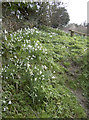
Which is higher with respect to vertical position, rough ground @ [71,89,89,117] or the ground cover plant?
the ground cover plant

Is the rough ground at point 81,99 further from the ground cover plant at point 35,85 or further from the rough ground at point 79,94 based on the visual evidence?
the ground cover plant at point 35,85

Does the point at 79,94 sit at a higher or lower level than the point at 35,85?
lower

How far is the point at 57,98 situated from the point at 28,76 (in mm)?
836

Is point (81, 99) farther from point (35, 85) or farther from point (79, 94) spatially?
point (35, 85)

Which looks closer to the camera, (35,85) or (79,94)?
(35,85)

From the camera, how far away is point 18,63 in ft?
11.0

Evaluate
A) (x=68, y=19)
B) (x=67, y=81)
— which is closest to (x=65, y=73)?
(x=67, y=81)

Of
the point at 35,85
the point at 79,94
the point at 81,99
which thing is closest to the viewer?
the point at 35,85

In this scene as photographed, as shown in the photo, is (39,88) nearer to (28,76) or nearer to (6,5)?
(28,76)

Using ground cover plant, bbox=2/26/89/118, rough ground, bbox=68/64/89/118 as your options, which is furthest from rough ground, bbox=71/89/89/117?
ground cover plant, bbox=2/26/89/118

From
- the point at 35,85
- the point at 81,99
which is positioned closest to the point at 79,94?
the point at 81,99

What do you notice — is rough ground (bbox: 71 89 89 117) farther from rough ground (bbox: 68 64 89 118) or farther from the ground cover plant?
the ground cover plant

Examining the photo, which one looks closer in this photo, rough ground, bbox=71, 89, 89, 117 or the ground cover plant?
the ground cover plant

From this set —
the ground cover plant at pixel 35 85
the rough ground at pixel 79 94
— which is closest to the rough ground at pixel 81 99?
the rough ground at pixel 79 94
